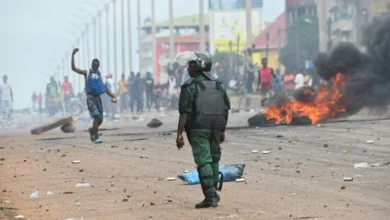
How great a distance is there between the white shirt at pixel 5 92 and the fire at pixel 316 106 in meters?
20.4

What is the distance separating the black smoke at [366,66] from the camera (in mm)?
24109

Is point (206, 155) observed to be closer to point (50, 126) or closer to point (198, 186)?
point (198, 186)

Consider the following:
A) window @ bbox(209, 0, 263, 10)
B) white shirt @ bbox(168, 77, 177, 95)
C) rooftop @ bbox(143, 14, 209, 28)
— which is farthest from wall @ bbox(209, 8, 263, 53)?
white shirt @ bbox(168, 77, 177, 95)

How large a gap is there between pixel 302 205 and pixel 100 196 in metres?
2.59

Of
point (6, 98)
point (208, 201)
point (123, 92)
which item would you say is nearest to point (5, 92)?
point (6, 98)

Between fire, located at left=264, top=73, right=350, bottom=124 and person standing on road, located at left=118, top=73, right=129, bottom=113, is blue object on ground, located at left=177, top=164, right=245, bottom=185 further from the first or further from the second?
person standing on road, located at left=118, top=73, right=129, bottom=113

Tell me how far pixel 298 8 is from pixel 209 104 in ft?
301

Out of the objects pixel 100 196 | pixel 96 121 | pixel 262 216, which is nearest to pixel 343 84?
pixel 96 121

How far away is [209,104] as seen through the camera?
35.7 ft

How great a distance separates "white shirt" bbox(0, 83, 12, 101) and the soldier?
32.9m

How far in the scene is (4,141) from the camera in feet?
79.7

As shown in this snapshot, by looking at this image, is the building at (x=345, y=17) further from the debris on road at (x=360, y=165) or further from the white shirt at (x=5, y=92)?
the debris on road at (x=360, y=165)

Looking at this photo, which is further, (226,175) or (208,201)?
Answer: (226,175)

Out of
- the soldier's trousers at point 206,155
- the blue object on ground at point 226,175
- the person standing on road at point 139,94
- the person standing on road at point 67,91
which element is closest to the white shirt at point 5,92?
the person standing on road at point 139,94
